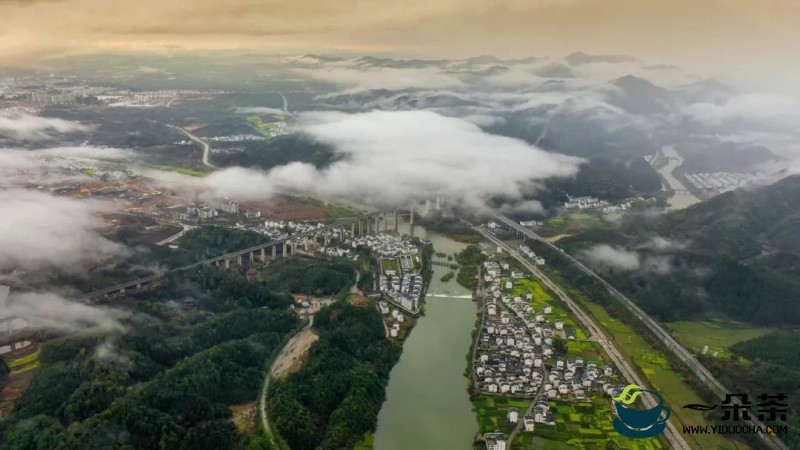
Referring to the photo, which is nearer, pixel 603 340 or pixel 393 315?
pixel 603 340

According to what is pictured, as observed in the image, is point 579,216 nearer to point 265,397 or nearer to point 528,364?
point 528,364

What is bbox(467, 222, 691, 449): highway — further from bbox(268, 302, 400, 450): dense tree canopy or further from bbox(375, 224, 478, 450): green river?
bbox(268, 302, 400, 450): dense tree canopy

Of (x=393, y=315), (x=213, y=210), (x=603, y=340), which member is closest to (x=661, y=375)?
(x=603, y=340)

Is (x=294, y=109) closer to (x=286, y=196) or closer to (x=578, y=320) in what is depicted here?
(x=286, y=196)

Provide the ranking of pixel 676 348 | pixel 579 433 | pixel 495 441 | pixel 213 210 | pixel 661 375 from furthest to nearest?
pixel 213 210 < pixel 676 348 < pixel 661 375 < pixel 579 433 < pixel 495 441

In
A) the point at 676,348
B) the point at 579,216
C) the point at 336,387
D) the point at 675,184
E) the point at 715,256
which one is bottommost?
the point at 675,184

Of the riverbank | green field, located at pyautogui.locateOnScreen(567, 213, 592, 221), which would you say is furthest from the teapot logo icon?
the riverbank

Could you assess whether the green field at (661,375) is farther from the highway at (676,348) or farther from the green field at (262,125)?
the green field at (262,125)
